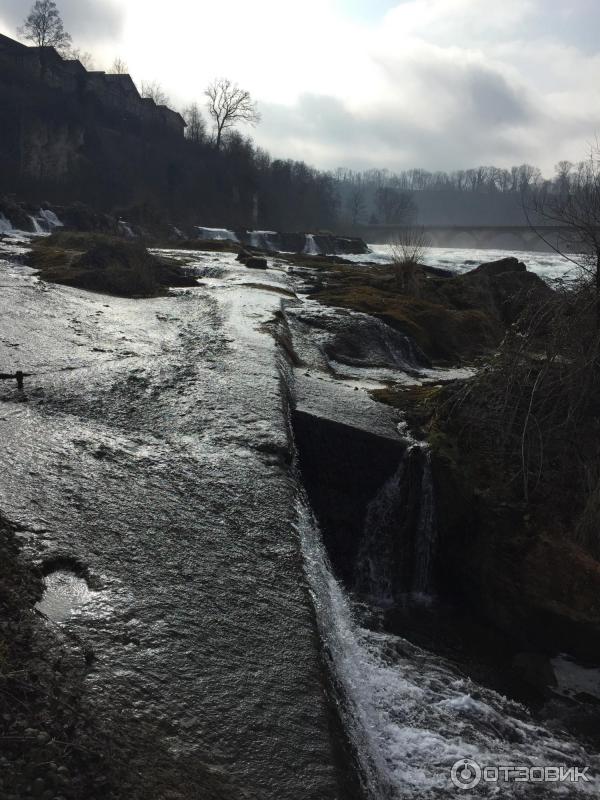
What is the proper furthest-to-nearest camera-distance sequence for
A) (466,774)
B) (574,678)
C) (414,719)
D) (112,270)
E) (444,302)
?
1. (444,302)
2. (112,270)
3. (574,678)
4. (414,719)
5. (466,774)

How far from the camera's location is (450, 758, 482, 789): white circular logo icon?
2809mm

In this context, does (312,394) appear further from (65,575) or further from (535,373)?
(65,575)

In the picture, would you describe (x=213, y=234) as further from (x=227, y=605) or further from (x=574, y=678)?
(x=227, y=605)

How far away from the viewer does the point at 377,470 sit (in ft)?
18.8

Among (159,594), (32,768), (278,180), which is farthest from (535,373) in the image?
(278,180)

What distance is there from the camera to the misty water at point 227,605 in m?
2.49

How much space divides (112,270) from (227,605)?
12152 mm

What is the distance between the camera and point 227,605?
320 cm

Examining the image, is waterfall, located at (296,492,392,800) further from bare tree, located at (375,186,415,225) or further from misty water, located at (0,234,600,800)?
bare tree, located at (375,186,415,225)

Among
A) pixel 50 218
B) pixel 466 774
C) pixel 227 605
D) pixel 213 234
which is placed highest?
pixel 213 234

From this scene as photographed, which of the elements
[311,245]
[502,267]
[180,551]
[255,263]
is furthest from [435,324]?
[311,245]

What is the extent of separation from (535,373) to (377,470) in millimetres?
1938

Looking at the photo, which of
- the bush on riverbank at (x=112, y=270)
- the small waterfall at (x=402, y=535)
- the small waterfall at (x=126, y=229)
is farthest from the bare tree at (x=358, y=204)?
the small waterfall at (x=402, y=535)

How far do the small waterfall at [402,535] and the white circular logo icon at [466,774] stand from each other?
235 centimetres
